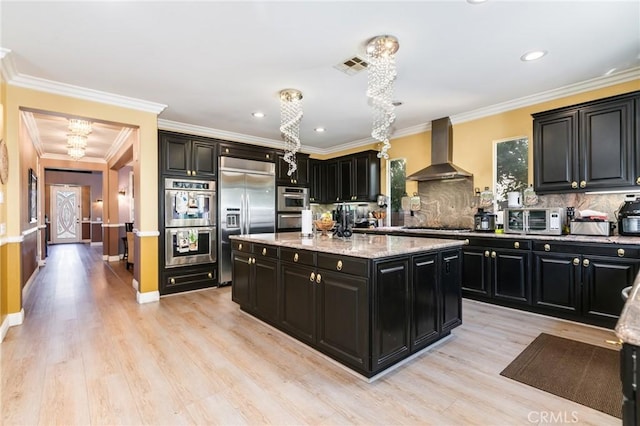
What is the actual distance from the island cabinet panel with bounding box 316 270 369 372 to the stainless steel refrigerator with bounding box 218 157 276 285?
3004 millimetres

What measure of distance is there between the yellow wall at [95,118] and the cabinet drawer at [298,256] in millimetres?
2418

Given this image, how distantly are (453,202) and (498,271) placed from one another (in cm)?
140

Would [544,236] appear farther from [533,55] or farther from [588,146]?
[533,55]

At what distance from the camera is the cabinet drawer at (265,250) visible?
121 inches

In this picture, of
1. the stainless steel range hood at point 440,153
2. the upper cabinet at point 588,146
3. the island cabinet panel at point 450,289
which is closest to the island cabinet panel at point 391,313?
the island cabinet panel at point 450,289

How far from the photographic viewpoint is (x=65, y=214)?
11.9 m

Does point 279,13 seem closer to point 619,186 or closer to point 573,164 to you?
point 573,164

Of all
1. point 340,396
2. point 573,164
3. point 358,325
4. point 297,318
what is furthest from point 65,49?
point 573,164

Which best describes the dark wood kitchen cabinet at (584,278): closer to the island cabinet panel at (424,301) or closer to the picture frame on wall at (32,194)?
the island cabinet panel at (424,301)

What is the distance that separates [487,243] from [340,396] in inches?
112

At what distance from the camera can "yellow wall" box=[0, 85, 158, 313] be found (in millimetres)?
3295

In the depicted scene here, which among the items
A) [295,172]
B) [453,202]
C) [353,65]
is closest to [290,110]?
[353,65]

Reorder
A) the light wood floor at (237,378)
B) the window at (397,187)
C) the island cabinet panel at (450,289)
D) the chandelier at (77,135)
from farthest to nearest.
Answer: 1. the window at (397,187)
2. the chandelier at (77,135)
3. the island cabinet panel at (450,289)
4. the light wood floor at (237,378)

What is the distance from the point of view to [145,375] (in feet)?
7.54
